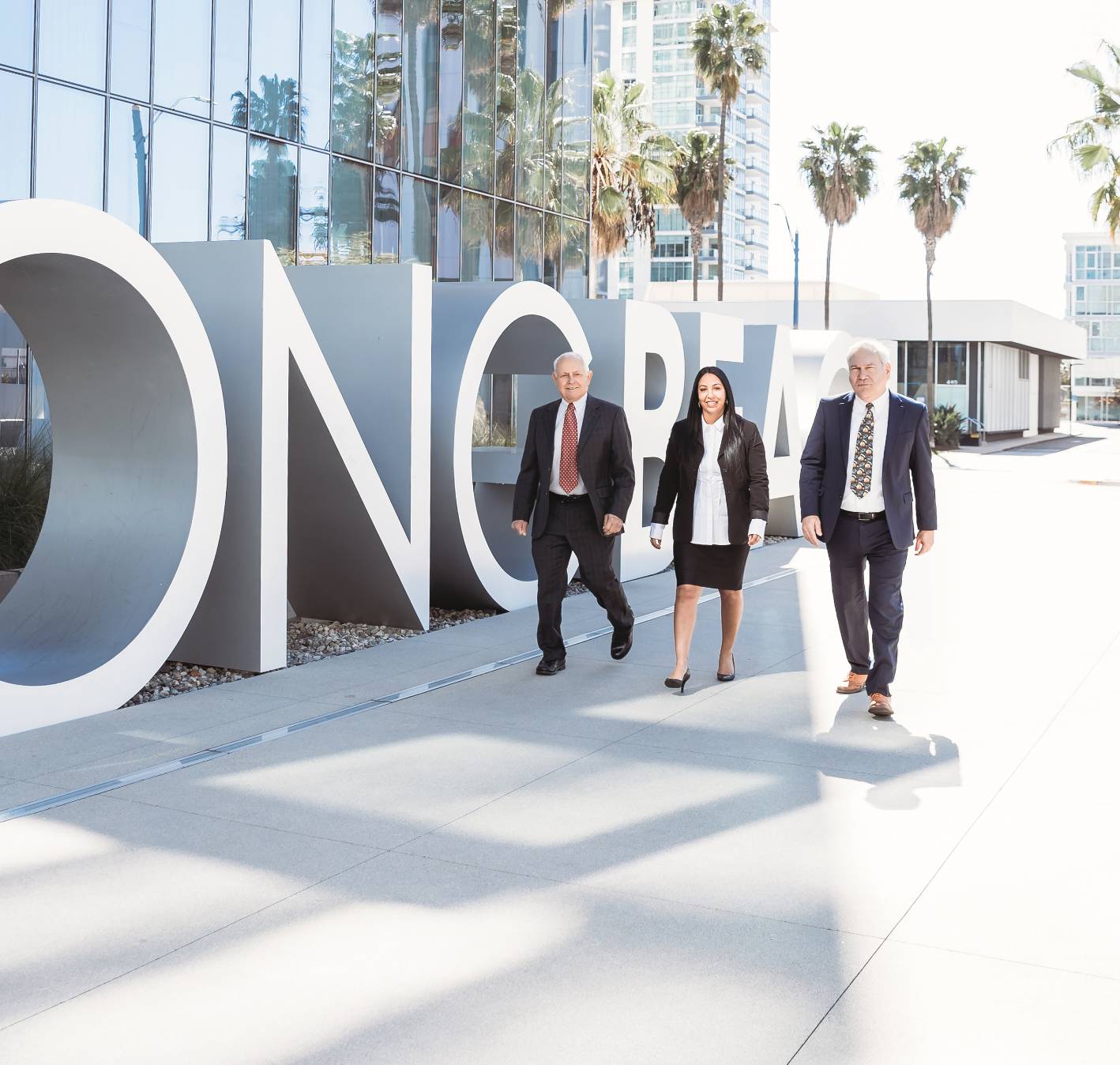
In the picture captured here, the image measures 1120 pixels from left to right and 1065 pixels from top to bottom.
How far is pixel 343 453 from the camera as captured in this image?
860 centimetres

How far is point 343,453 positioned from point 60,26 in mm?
9314

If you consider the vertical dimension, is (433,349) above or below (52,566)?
above

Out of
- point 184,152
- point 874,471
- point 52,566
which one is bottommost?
point 52,566

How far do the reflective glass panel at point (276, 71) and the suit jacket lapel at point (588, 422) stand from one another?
1143 centimetres

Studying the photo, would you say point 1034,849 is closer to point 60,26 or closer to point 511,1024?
point 511,1024

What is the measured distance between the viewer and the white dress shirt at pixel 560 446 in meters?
8.26

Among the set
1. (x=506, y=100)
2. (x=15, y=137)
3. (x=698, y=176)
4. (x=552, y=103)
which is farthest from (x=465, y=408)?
(x=698, y=176)

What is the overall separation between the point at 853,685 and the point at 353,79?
1499 centimetres

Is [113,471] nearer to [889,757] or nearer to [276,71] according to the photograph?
[889,757]

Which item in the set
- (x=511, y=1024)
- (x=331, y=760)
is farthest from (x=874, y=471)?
(x=511, y=1024)

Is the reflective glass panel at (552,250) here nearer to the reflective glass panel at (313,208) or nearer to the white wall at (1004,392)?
the reflective glass panel at (313,208)

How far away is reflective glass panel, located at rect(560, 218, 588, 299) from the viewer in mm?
26094

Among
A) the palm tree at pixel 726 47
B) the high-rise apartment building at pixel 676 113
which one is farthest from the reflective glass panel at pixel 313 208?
the high-rise apartment building at pixel 676 113

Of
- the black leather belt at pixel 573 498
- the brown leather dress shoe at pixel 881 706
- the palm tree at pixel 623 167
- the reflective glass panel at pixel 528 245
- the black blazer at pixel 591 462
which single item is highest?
the palm tree at pixel 623 167
